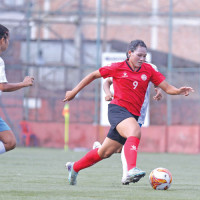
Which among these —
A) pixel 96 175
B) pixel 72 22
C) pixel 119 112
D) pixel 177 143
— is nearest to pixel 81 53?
pixel 72 22

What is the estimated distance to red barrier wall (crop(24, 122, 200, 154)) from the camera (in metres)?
19.3

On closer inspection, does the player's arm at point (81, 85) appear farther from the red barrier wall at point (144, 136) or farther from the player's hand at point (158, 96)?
the red barrier wall at point (144, 136)

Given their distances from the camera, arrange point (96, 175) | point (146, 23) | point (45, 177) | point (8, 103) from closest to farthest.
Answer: point (45, 177), point (96, 175), point (8, 103), point (146, 23)

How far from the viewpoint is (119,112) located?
7.71 m

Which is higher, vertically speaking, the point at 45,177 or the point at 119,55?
the point at 119,55

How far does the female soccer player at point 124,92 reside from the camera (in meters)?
7.65

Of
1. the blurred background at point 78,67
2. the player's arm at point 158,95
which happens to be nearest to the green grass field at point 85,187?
the player's arm at point 158,95

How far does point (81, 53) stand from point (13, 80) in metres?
2.40

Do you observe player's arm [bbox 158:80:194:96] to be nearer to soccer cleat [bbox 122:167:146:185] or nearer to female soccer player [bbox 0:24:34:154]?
soccer cleat [bbox 122:167:146:185]

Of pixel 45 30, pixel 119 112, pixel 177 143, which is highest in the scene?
pixel 45 30

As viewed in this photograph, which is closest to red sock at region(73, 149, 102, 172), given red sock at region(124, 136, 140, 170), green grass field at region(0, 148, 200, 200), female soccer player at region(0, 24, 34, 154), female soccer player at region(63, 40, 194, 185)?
female soccer player at region(63, 40, 194, 185)

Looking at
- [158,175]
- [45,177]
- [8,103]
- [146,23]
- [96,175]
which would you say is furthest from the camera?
[146,23]

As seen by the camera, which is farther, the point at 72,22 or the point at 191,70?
the point at 72,22

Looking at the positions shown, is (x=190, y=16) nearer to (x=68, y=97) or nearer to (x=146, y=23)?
(x=146, y=23)
